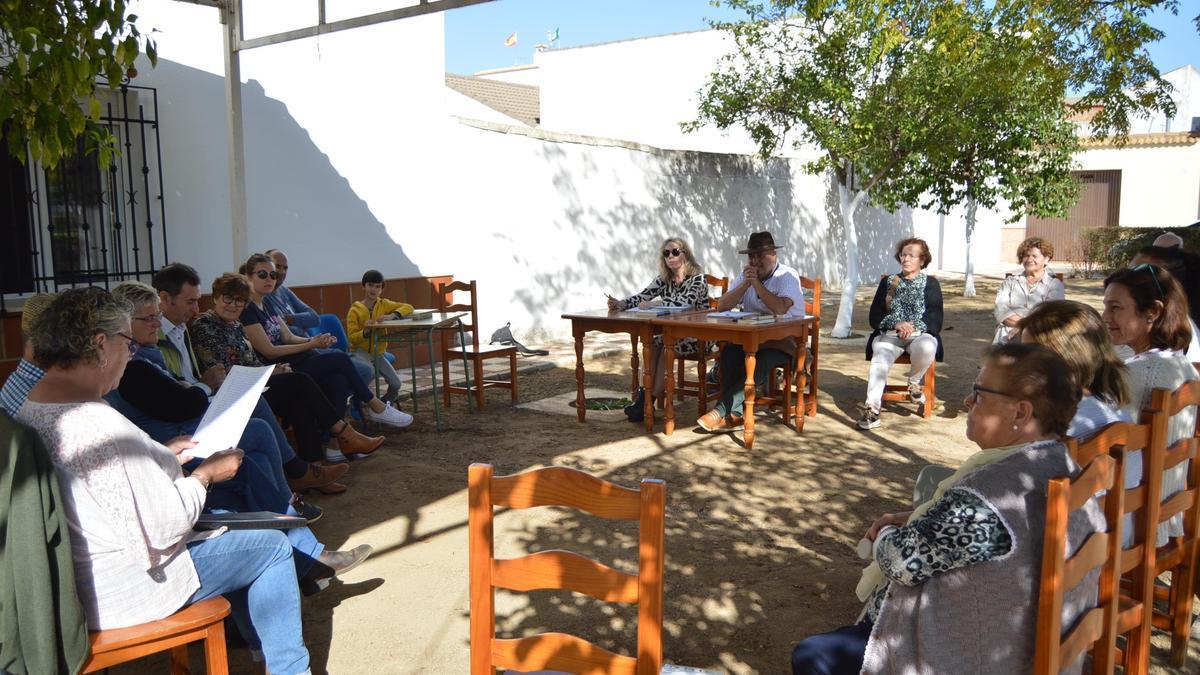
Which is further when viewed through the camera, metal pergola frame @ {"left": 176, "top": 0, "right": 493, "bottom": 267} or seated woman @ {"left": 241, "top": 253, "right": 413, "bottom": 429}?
seated woman @ {"left": 241, "top": 253, "right": 413, "bottom": 429}

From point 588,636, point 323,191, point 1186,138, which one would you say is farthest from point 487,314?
point 1186,138

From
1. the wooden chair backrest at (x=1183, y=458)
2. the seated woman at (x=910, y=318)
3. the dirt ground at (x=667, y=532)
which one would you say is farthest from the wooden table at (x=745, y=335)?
the wooden chair backrest at (x=1183, y=458)

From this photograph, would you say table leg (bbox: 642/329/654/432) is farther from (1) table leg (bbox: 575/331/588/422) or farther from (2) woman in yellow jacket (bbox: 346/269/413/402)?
(2) woman in yellow jacket (bbox: 346/269/413/402)

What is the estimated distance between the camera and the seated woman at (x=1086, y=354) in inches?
107

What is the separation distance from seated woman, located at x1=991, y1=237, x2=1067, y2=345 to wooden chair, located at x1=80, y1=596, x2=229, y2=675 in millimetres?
5659

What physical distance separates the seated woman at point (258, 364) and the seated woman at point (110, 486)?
2346 millimetres

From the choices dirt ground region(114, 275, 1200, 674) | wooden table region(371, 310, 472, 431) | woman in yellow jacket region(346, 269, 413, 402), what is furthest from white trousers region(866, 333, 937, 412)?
woman in yellow jacket region(346, 269, 413, 402)

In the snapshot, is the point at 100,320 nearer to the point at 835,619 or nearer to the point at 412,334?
the point at 835,619

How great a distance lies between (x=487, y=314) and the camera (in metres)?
10.2

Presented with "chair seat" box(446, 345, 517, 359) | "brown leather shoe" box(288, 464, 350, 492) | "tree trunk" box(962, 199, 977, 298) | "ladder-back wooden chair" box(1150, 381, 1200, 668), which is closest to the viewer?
"ladder-back wooden chair" box(1150, 381, 1200, 668)

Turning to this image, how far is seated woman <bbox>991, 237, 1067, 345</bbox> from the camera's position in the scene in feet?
22.2

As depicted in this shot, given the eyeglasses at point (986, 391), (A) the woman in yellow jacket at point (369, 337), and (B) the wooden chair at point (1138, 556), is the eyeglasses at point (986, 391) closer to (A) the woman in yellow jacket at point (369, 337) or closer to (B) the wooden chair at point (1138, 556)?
(B) the wooden chair at point (1138, 556)

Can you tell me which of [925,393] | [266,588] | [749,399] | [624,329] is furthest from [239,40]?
[925,393]

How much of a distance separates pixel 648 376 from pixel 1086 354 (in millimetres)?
3968
